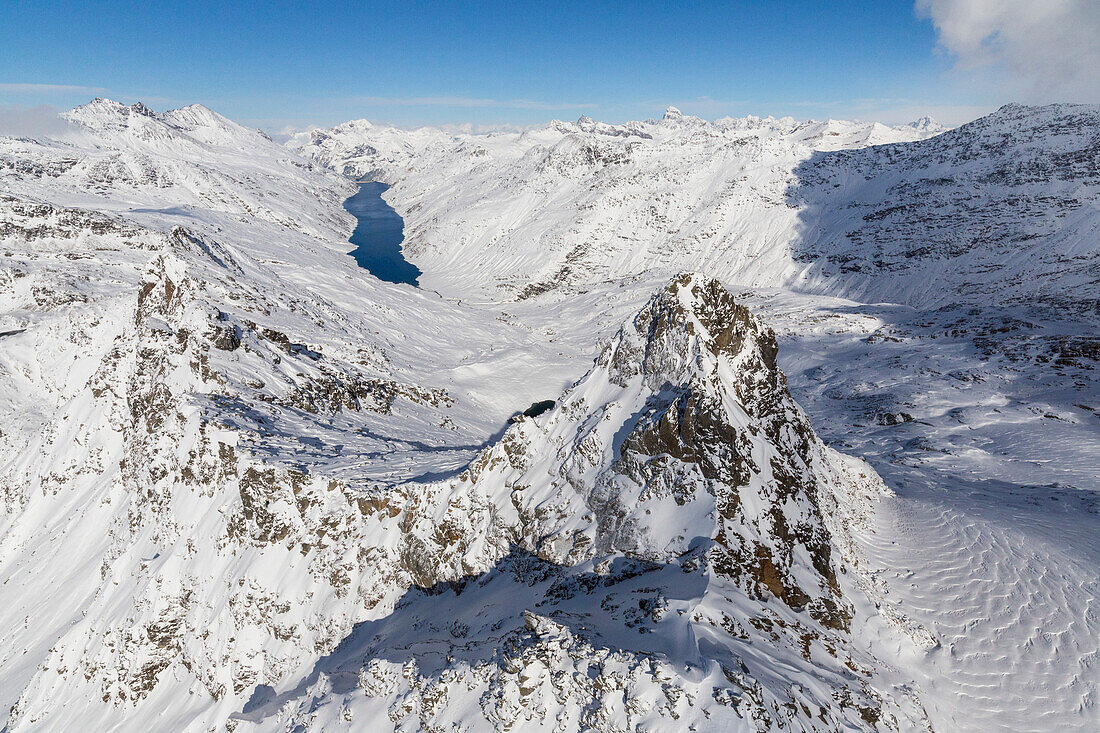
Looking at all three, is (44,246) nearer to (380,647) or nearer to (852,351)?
(380,647)

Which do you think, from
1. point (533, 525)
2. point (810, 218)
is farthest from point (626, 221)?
point (533, 525)

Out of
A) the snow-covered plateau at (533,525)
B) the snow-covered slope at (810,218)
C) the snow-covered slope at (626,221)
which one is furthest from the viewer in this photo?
the snow-covered slope at (626,221)

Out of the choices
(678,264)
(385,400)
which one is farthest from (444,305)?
(678,264)

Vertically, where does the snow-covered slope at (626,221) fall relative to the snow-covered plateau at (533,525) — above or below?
above

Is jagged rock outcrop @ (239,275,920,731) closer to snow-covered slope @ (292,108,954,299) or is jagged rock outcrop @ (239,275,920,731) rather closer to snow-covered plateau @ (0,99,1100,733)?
snow-covered plateau @ (0,99,1100,733)

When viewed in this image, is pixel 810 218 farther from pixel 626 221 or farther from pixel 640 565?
pixel 640 565

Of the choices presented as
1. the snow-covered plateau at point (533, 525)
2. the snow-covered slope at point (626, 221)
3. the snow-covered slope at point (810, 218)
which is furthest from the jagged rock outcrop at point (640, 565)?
the snow-covered slope at point (626, 221)

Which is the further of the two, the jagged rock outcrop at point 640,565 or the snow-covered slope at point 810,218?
the snow-covered slope at point 810,218

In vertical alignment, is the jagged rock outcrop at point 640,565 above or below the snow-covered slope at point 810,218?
below

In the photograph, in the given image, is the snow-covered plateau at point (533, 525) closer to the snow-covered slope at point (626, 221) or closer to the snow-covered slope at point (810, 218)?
the snow-covered slope at point (810, 218)

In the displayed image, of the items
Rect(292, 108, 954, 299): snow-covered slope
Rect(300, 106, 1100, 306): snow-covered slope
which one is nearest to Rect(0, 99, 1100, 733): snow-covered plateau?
Rect(300, 106, 1100, 306): snow-covered slope

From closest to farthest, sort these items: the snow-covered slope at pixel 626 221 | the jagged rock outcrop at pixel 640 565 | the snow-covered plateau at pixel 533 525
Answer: the jagged rock outcrop at pixel 640 565 → the snow-covered plateau at pixel 533 525 → the snow-covered slope at pixel 626 221
